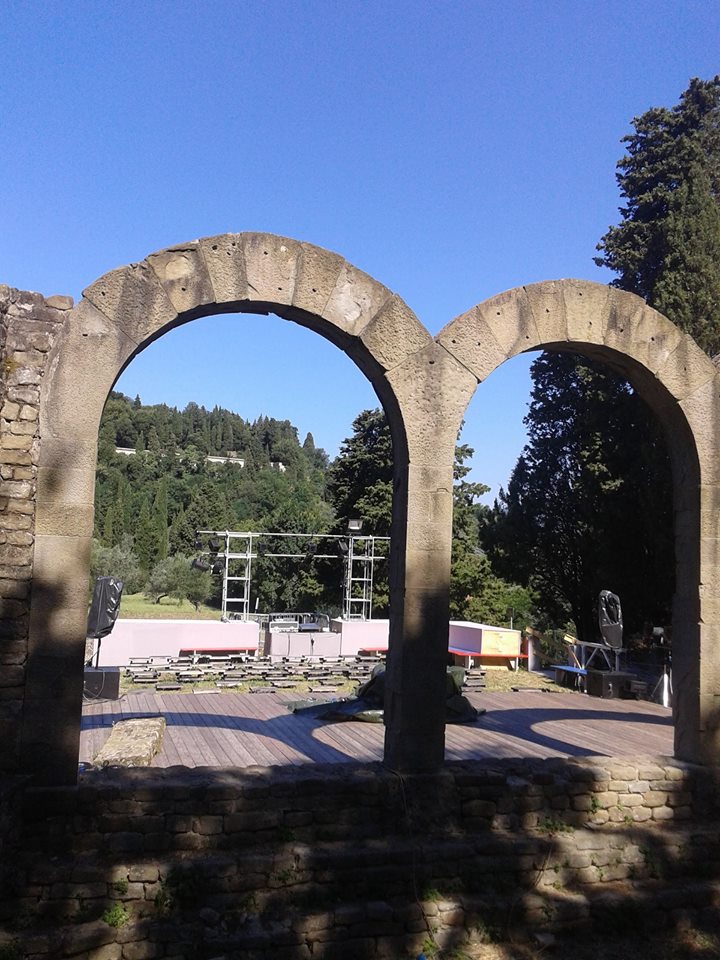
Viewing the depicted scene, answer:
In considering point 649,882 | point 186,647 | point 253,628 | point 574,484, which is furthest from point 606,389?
point 649,882

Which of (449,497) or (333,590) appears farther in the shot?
(333,590)

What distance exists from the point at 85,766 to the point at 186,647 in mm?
9957

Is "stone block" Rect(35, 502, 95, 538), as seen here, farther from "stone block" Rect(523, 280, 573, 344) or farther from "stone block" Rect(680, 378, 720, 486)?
"stone block" Rect(680, 378, 720, 486)

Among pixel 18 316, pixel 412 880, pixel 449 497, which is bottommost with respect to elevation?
pixel 412 880

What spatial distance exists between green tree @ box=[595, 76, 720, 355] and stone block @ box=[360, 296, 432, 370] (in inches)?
496

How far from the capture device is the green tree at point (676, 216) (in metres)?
16.4

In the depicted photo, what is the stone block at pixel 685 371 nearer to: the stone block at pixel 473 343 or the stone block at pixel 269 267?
the stone block at pixel 473 343

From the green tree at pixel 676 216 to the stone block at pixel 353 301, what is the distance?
12814mm

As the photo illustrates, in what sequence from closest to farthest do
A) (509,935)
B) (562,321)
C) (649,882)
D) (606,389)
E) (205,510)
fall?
(509,935) < (649,882) < (562,321) < (606,389) < (205,510)

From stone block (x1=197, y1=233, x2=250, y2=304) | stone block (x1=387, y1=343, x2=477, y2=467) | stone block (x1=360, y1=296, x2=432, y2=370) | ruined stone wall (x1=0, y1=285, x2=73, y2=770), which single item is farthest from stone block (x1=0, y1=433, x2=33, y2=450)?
stone block (x1=387, y1=343, x2=477, y2=467)

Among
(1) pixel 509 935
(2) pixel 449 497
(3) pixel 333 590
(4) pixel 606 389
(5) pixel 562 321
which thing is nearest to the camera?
(1) pixel 509 935

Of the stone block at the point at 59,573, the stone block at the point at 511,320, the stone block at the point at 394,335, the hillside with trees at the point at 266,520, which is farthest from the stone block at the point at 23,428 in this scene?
the hillside with trees at the point at 266,520

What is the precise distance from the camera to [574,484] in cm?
1966

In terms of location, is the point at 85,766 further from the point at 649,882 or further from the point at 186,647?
the point at 186,647
